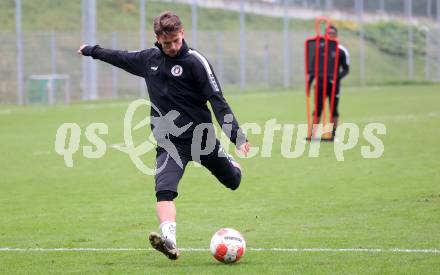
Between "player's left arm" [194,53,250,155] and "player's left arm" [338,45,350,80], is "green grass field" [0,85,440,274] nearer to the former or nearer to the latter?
"player's left arm" [194,53,250,155]

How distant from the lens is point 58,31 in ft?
144

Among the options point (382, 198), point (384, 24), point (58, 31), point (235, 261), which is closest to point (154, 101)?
point (235, 261)

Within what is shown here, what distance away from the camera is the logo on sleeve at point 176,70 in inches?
341

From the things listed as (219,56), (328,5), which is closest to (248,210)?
(219,56)

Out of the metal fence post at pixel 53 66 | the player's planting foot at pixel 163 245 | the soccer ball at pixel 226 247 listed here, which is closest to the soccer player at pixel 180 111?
the player's planting foot at pixel 163 245

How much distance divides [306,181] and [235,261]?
20.0ft

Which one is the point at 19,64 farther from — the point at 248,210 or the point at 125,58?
the point at 125,58

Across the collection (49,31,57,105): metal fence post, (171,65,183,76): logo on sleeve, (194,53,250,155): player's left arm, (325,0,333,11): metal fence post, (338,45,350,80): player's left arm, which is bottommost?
(49,31,57,105): metal fence post

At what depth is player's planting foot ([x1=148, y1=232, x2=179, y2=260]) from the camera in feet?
26.4

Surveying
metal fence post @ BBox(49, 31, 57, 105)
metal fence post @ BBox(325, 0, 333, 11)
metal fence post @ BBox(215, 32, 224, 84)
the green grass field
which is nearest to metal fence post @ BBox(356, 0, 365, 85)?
metal fence post @ BBox(325, 0, 333, 11)

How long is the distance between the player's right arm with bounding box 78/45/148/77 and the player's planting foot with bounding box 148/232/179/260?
166 centimetres

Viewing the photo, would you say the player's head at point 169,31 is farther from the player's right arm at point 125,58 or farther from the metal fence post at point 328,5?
the metal fence post at point 328,5

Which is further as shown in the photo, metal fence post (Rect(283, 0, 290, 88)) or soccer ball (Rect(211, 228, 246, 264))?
metal fence post (Rect(283, 0, 290, 88))

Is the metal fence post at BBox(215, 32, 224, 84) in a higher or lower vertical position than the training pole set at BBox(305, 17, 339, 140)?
lower
